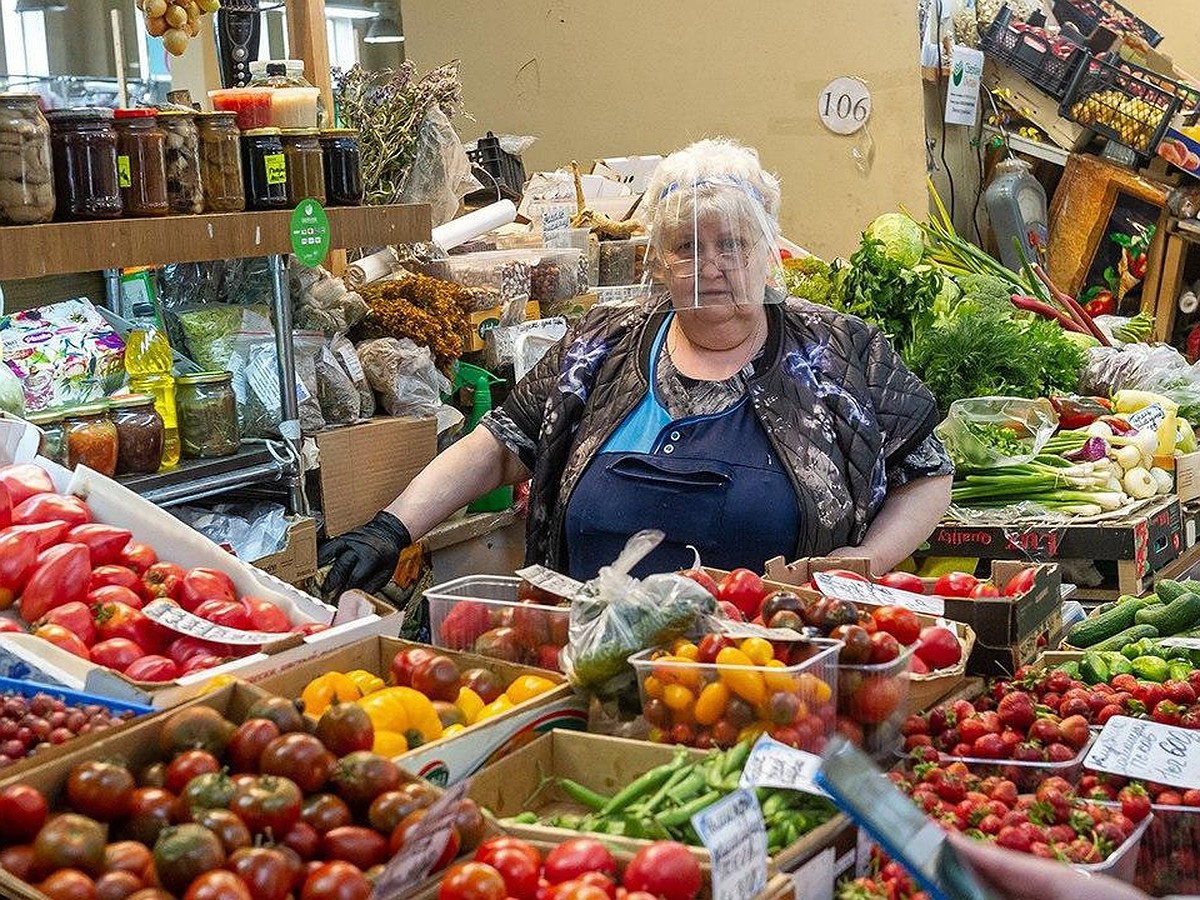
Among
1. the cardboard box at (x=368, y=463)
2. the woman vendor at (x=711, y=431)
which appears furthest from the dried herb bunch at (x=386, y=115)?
the woman vendor at (x=711, y=431)

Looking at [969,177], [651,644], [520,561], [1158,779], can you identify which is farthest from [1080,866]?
[969,177]

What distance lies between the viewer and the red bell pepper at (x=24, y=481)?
2479 millimetres

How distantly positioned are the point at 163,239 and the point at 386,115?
1493 mm

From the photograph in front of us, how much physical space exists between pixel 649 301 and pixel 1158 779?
69.9 inches

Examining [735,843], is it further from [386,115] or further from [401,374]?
[386,115]

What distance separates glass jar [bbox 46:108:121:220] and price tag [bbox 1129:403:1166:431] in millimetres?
3067

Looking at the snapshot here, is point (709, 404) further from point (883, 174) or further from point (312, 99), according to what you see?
point (883, 174)

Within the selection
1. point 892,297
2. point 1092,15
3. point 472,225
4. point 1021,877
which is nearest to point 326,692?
point 1021,877

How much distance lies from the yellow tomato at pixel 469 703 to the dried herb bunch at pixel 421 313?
2.05 meters

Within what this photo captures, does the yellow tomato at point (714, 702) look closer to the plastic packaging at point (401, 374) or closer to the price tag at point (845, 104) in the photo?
the plastic packaging at point (401, 374)

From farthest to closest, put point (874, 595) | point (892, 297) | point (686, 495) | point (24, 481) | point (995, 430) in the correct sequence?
1. point (892, 297)
2. point (995, 430)
3. point (686, 495)
4. point (24, 481)
5. point (874, 595)

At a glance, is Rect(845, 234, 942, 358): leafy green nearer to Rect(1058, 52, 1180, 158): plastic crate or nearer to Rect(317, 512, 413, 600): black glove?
Rect(1058, 52, 1180, 158): plastic crate

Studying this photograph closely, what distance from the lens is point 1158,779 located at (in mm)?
2016

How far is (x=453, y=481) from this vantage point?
3.41m
